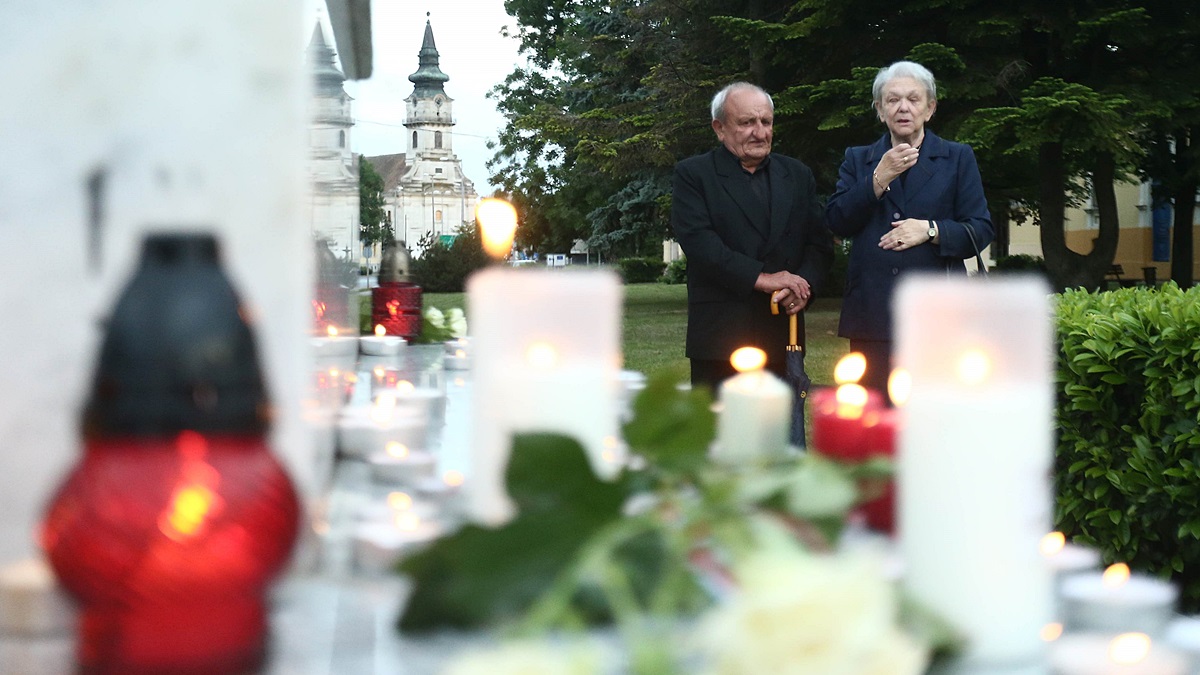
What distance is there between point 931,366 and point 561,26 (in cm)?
3093

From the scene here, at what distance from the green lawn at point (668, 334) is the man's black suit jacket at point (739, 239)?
157cm

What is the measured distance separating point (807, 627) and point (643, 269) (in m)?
43.7

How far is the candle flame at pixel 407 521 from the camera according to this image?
3.32 feet

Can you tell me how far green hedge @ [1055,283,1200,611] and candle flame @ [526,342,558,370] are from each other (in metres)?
3.24

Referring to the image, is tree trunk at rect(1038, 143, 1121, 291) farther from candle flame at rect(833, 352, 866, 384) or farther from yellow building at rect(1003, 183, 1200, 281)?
candle flame at rect(833, 352, 866, 384)

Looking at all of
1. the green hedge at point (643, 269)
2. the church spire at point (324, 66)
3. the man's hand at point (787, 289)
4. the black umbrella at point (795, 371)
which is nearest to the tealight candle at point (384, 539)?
the church spire at point (324, 66)

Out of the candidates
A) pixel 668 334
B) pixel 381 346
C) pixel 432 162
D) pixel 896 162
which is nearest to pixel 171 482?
pixel 381 346

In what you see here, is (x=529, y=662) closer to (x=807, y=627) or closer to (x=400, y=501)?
(x=807, y=627)

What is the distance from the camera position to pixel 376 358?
3117mm

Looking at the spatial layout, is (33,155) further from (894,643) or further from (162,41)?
(894,643)

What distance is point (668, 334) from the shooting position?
16109 mm

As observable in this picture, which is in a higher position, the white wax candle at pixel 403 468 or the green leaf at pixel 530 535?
the green leaf at pixel 530 535

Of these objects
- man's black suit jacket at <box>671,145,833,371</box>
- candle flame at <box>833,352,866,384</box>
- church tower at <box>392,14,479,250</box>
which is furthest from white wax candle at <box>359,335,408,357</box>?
church tower at <box>392,14,479,250</box>

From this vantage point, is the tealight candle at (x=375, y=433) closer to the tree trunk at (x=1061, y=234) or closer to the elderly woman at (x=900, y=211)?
the elderly woman at (x=900, y=211)
